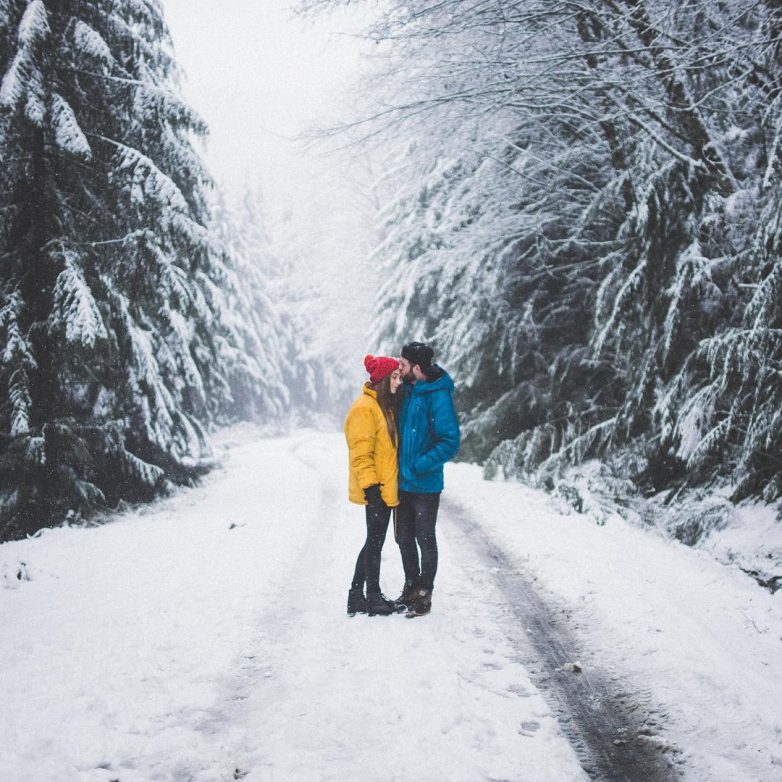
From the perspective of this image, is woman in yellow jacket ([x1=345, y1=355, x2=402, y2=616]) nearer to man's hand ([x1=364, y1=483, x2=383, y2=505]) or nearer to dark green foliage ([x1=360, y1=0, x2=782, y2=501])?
man's hand ([x1=364, y1=483, x2=383, y2=505])

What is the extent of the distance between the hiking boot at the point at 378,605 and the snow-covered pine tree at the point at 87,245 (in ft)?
19.3

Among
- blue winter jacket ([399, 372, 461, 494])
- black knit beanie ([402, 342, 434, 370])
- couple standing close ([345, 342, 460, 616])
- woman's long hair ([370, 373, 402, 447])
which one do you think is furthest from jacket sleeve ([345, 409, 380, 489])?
black knit beanie ([402, 342, 434, 370])

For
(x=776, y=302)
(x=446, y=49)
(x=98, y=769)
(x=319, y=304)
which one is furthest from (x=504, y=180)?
(x=319, y=304)

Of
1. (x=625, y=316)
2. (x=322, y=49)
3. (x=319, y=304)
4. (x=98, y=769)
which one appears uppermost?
(x=322, y=49)

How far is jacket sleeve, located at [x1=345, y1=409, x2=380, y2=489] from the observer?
3.96 m

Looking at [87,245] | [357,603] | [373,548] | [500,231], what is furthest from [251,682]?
[500,231]

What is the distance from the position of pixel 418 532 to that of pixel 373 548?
40cm

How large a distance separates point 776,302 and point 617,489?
369 cm

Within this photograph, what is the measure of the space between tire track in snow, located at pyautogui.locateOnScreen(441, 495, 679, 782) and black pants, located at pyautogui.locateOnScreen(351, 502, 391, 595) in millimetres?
1132

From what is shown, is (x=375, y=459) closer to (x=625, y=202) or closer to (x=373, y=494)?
(x=373, y=494)

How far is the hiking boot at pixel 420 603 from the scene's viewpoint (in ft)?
13.5

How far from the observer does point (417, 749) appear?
249 cm

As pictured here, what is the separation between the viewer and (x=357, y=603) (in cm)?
424

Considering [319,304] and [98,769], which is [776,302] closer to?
[98,769]
